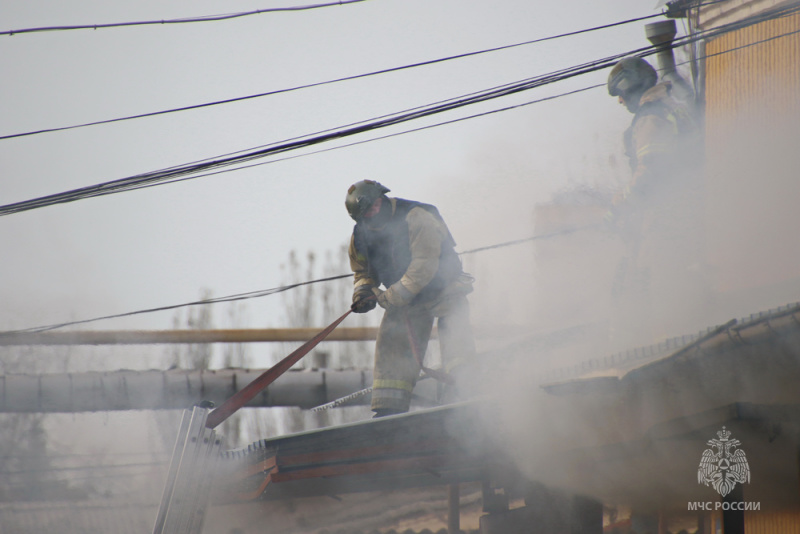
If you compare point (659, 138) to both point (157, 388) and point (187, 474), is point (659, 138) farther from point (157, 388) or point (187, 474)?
point (157, 388)

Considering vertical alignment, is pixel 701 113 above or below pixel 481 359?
above

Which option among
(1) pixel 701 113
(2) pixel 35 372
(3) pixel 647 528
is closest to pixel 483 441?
(3) pixel 647 528

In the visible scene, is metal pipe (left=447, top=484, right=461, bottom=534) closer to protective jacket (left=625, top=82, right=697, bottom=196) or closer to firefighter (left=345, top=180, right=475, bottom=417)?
firefighter (left=345, top=180, right=475, bottom=417)

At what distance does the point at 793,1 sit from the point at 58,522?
12.0 meters

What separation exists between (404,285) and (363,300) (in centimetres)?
45

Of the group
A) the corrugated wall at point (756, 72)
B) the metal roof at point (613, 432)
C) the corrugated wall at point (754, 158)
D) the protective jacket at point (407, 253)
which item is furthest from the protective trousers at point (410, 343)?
the corrugated wall at point (756, 72)

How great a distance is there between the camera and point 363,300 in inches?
255

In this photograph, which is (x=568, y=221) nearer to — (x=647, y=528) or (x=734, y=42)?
(x=734, y=42)

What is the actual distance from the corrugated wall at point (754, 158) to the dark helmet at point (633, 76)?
6.25ft

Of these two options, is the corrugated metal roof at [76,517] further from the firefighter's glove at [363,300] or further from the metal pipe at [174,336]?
the firefighter's glove at [363,300]

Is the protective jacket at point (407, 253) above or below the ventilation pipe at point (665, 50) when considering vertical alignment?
below

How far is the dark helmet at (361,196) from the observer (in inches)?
251

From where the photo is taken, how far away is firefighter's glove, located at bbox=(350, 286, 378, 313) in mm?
6449

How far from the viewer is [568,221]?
1012 centimetres
